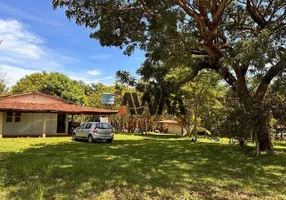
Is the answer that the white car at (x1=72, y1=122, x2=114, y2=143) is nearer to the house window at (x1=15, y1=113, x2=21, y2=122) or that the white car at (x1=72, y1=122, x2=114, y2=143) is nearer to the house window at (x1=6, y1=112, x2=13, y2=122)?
the house window at (x1=15, y1=113, x2=21, y2=122)

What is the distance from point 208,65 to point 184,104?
12.0 m

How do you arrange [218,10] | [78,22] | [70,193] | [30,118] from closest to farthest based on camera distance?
[70,193] < [218,10] < [78,22] < [30,118]

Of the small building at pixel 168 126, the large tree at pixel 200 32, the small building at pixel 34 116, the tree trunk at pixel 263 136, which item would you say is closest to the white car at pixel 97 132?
the small building at pixel 34 116

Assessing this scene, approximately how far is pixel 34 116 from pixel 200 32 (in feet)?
61.4

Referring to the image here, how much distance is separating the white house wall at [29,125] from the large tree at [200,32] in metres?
15.2

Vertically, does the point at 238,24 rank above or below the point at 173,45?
above

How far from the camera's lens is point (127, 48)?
12289 millimetres

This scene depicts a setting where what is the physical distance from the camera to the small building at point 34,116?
74.9 ft

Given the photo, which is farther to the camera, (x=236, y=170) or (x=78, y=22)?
(x=78, y=22)

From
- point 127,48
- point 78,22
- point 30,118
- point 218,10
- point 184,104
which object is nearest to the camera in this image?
point 218,10

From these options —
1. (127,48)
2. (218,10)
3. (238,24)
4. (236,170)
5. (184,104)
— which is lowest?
(236,170)

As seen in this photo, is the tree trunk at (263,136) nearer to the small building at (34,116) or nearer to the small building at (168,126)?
the small building at (34,116)

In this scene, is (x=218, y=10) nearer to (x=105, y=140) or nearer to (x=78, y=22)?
(x=78, y=22)

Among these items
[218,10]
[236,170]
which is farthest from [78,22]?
[236,170]
